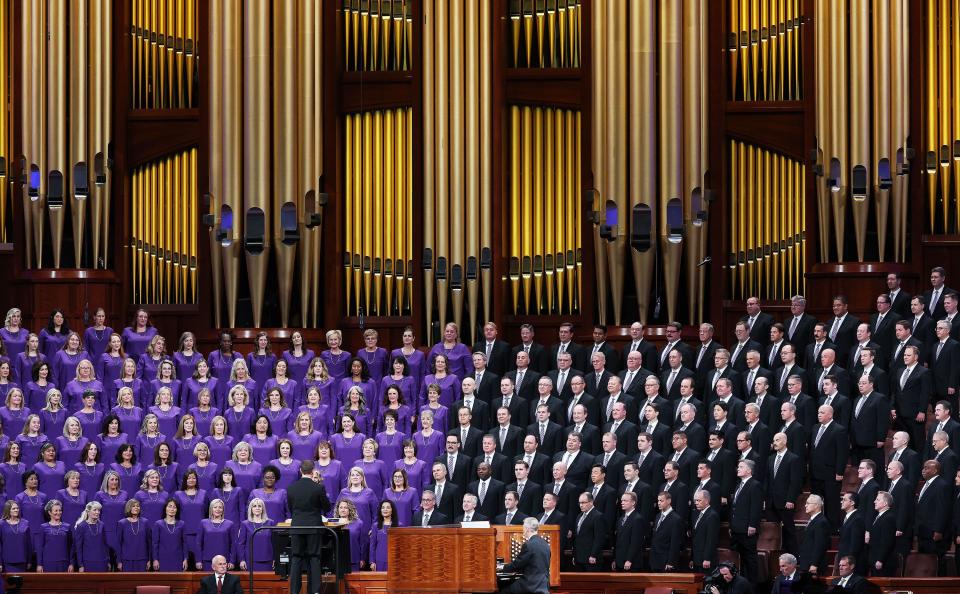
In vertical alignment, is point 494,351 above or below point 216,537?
above

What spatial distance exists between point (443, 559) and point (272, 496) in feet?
6.09

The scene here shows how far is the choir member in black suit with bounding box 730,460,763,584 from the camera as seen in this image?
11.6m

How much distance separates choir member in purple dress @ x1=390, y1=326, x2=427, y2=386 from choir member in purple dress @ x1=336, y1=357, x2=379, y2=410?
28 cm

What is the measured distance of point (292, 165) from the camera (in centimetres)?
1445

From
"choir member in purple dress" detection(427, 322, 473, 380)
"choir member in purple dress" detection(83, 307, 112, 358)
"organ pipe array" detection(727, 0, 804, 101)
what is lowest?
"choir member in purple dress" detection(427, 322, 473, 380)

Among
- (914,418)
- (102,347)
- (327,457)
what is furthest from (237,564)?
(914,418)

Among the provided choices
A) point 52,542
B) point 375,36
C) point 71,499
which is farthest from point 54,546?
point 375,36

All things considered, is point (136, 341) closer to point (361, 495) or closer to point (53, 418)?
point (53, 418)

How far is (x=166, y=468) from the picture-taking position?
1257cm

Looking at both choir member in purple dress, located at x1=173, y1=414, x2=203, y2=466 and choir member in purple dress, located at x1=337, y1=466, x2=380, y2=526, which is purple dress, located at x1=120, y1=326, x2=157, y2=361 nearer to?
choir member in purple dress, located at x1=173, y1=414, x2=203, y2=466

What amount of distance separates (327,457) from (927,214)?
459 centimetres

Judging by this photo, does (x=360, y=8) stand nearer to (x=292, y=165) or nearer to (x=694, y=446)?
(x=292, y=165)

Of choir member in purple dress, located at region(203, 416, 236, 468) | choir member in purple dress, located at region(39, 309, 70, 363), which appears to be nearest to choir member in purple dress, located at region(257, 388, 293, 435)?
choir member in purple dress, located at region(203, 416, 236, 468)

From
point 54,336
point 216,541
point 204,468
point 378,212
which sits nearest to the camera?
point 216,541
